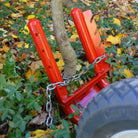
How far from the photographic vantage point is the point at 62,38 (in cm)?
139

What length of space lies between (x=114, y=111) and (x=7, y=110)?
2.22 feet

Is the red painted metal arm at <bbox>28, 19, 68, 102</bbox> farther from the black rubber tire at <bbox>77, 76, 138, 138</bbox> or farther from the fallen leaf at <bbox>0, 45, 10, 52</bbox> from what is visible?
the fallen leaf at <bbox>0, 45, 10, 52</bbox>

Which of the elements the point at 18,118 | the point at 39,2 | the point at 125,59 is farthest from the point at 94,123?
the point at 39,2

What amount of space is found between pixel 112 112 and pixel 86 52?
74cm

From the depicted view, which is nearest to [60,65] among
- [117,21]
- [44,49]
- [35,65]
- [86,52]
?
[35,65]

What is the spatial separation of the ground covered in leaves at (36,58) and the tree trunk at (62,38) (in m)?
0.21

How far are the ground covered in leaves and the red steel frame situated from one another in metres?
0.11

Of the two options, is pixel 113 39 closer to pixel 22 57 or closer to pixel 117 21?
pixel 117 21

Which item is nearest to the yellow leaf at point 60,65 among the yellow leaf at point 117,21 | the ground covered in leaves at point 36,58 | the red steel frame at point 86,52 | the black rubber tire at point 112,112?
the ground covered in leaves at point 36,58

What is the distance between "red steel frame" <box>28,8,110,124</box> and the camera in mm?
1273

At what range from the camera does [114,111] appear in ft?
2.75

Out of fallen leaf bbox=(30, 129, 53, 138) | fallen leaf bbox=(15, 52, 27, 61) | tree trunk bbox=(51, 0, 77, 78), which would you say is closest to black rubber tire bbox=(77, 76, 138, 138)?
fallen leaf bbox=(30, 129, 53, 138)

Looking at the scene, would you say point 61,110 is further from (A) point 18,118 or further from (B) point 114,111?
(B) point 114,111

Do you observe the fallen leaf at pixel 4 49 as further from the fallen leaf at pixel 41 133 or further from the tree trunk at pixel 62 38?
the fallen leaf at pixel 41 133
